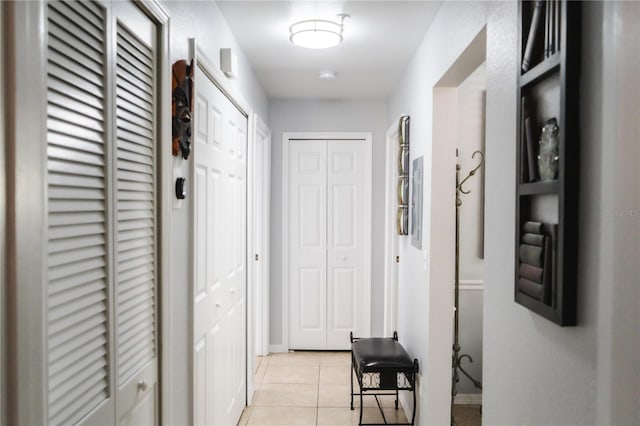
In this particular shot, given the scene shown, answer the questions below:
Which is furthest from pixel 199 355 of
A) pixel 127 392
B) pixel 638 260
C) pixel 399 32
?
pixel 399 32

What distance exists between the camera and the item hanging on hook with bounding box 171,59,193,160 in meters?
1.79

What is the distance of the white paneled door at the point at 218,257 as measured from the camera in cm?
221

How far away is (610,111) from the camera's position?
0.92 meters

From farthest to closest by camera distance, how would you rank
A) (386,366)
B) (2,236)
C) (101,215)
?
(386,366), (101,215), (2,236)

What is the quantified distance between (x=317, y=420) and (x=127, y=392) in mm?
2216

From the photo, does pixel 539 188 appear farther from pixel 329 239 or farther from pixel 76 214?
pixel 329 239

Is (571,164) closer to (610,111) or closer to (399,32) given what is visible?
(610,111)

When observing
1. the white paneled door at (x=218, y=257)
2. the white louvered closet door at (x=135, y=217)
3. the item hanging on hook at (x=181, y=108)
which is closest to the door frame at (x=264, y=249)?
the white paneled door at (x=218, y=257)

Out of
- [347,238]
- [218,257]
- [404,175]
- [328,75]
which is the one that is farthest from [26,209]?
[347,238]

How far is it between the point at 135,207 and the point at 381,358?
2.16 metres

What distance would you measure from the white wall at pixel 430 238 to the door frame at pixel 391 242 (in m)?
1.09

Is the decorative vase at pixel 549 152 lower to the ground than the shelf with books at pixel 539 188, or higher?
higher

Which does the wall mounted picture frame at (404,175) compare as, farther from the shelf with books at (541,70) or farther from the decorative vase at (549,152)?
the decorative vase at (549,152)

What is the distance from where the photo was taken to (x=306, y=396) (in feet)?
12.4
